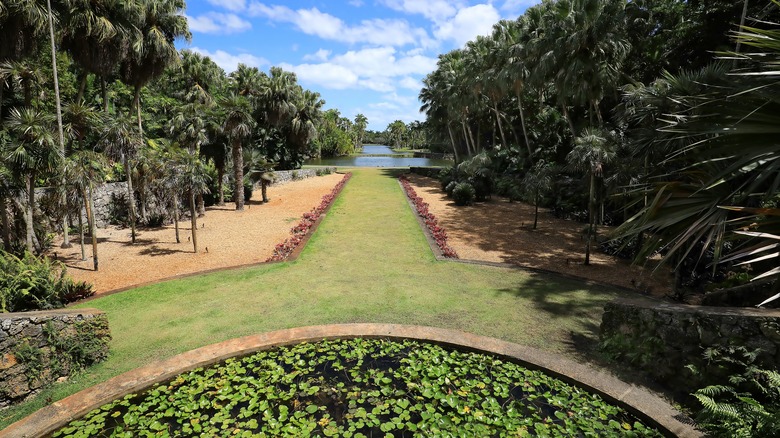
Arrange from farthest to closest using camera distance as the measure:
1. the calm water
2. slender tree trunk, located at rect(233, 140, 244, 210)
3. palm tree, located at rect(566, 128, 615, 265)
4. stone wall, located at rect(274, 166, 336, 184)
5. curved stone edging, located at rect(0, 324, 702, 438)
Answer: the calm water, stone wall, located at rect(274, 166, 336, 184), slender tree trunk, located at rect(233, 140, 244, 210), palm tree, located at rect(566, 128, 615, 265), curved stone edging, located at rect(0, 324, 702, 438)

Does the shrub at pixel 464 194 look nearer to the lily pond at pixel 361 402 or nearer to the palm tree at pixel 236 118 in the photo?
the palm tree at pixel 236 118

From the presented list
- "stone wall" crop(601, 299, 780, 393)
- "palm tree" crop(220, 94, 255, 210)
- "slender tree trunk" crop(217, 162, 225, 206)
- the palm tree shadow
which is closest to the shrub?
"palm tree" crop(220, 94, 255, 210)

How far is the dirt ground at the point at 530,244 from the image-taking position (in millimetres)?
9680

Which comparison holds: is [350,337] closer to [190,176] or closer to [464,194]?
[190,176]

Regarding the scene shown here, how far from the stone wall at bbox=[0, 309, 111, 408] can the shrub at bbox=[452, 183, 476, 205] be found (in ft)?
57.6

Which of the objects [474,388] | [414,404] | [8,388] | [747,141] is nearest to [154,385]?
[8,388]

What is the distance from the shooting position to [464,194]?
68.6ft

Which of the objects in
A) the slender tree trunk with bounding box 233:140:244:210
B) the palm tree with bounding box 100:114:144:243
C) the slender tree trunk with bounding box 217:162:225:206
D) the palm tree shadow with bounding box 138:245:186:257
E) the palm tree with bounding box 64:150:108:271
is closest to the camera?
the palm tree with bounding box 64:150:108:271

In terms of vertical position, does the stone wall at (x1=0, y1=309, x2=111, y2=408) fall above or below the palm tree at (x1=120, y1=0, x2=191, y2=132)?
below

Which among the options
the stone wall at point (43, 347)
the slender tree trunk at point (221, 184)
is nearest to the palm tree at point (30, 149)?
the stone wall at point (43, 347)

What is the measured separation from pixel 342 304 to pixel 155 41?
535 inches

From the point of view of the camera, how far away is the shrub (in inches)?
822

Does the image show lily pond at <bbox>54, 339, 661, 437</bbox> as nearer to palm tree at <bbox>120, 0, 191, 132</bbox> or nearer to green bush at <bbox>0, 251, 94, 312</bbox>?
green bush at <bbox>0, 251, 94, 312</bbox>

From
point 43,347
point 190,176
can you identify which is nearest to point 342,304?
point 43,347
